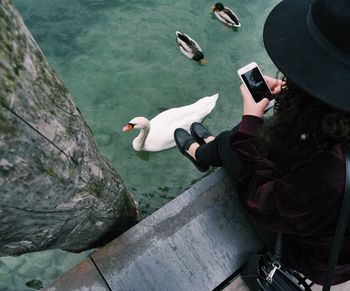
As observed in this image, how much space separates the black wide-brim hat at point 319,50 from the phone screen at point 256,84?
931mm

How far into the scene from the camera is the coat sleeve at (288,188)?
1.60m

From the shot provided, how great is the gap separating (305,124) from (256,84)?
101 cm

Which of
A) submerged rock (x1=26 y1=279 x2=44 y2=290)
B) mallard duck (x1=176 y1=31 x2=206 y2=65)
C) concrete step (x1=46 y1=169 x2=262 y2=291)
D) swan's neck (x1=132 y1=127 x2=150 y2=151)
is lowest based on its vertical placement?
submerged rock (x1=26 y1=279 x2=44 y2=290)

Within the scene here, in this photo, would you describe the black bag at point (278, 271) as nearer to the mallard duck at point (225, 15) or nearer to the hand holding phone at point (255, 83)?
the hand holding phone at point (255, 83)

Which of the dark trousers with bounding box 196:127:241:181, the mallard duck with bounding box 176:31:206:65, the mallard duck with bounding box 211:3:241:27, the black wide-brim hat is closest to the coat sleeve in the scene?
the black wide-brim hat

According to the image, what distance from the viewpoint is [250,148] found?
2113 millimetres

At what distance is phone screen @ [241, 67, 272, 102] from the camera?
2.60 m

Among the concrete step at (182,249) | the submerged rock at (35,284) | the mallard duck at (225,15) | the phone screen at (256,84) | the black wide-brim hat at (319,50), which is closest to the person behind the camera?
the black wide-brim hat at (319,50)

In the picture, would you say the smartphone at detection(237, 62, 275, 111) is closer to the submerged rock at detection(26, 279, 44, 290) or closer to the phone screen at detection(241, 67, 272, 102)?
the phone screen at detection(241, 67, 272, 102)

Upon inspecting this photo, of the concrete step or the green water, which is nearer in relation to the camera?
the concrete step

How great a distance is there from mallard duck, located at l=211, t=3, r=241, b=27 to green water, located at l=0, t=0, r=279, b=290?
0.16 meters

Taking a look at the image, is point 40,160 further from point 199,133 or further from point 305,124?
point 199,133

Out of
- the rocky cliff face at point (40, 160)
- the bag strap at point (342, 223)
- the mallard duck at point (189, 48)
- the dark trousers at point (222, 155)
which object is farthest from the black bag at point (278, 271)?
the mallard duck at point (189, 48)

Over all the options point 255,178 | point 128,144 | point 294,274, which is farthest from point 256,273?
point 128,144
